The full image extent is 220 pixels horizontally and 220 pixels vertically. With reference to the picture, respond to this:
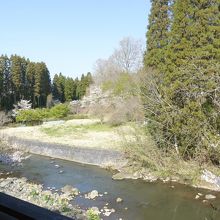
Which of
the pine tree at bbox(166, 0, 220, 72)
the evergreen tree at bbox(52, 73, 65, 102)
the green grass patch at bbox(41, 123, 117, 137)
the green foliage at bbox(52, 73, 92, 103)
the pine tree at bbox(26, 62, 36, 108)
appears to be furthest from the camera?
the green foliage at bbox(52, 73, 92, 103)

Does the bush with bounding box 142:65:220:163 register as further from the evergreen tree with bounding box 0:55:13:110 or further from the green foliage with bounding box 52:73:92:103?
the green foliage with bounding box 52:73:92:103

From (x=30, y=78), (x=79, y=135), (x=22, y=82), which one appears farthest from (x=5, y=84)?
(x=79, y=135)

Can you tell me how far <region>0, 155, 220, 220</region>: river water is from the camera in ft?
42.8

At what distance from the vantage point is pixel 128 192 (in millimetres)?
15805

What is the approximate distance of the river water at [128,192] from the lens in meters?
13.0

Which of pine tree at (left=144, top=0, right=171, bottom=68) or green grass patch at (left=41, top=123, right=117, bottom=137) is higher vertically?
pine tree at (left=144, top=0, right=171, bottom=68)

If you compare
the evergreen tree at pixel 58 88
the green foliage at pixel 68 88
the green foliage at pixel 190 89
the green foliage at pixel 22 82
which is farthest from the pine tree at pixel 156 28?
the evergreen tree at pixel 58 88

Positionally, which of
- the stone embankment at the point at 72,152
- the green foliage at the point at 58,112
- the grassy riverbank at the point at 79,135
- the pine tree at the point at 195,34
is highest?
the pine tree at the point at 195,34

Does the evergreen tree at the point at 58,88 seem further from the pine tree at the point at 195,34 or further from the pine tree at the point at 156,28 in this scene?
the pine tree at the point at 195,34

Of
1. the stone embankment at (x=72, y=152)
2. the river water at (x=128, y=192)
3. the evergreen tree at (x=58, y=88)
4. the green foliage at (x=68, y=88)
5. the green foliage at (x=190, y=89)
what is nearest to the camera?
the river water at (x=128, y=192)

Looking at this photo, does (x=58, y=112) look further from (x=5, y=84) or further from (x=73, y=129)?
(x=73, y=129)

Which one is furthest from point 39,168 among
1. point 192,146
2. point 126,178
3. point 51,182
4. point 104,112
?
point 104,112

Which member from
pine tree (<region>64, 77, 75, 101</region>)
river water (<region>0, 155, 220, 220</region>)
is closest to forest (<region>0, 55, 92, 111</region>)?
pine tree (<region>64, 77, 75, 101</region>)

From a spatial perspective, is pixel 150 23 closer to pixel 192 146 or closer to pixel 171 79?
pixel 171 79
